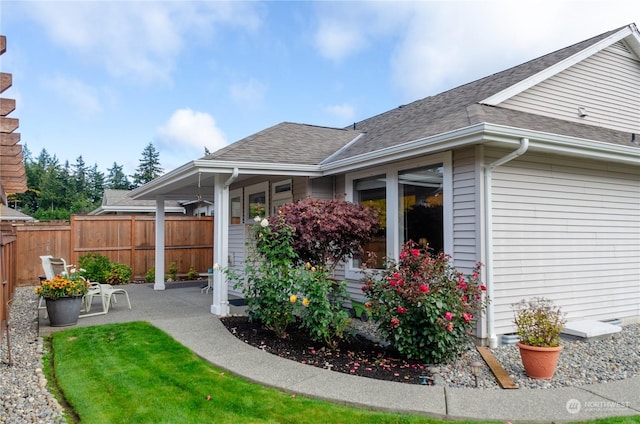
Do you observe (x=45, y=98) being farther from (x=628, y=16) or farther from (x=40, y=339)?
(x=628, y=16)

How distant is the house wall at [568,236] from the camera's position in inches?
220

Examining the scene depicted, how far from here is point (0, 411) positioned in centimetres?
362

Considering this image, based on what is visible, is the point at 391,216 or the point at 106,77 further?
the point at 106,77

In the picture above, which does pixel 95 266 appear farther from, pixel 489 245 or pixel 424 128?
pixel 489 245

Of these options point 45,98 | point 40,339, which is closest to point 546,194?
point 40,339

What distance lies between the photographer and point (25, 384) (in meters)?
4.34

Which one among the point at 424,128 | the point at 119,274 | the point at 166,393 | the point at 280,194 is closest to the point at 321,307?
the point at 166,393

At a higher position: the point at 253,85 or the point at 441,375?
the point at 253,85

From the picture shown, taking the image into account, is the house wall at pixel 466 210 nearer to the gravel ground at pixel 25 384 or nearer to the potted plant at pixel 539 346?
the potted plant at pixel 539 346

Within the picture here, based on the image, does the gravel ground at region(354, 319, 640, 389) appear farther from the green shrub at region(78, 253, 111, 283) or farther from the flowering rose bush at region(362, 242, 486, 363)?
the green shrub at region(78, 253, 111, 283)

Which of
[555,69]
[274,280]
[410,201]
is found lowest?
[274,280]

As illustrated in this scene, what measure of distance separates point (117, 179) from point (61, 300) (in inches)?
2224

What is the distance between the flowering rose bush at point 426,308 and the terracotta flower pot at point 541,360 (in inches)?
26.1

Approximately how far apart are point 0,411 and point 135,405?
3.73 ft
